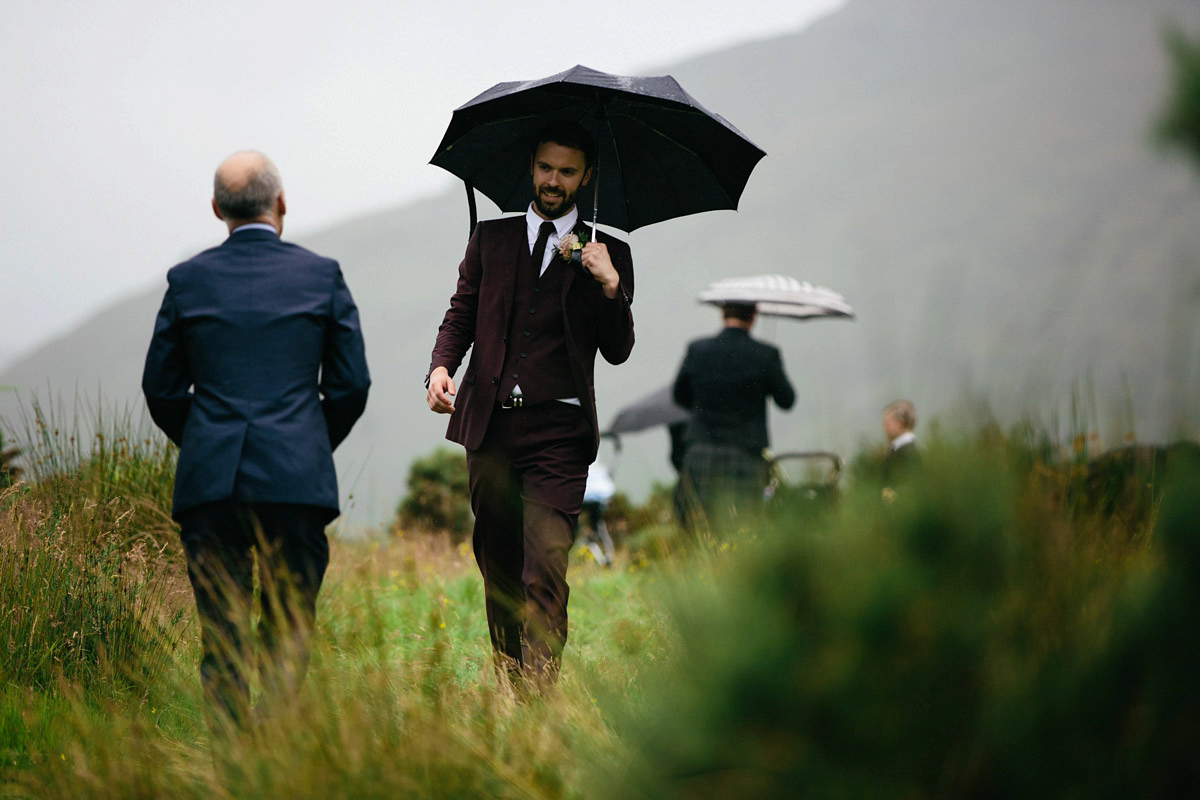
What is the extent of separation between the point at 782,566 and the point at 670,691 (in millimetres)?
307

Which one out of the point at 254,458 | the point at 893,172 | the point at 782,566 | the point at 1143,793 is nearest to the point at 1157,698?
the point at 1143,793

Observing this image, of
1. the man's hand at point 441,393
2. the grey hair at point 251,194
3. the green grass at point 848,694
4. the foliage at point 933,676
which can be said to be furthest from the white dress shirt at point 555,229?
the foliage at point 933,676

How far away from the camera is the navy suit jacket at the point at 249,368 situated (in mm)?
3029

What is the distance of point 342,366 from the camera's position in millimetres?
3191

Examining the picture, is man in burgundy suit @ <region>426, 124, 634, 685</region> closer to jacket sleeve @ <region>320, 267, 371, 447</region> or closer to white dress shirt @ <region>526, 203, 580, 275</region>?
white dress shirt @ <region>526, 203, 580, 275</region>

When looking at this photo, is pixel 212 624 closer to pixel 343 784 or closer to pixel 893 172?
pixel 343 784

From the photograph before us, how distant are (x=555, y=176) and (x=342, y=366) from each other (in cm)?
111

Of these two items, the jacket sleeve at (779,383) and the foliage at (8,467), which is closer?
the foliage at (8,467)

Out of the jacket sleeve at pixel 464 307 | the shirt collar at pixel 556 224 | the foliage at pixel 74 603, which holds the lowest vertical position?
the foliage at pixel 74 603

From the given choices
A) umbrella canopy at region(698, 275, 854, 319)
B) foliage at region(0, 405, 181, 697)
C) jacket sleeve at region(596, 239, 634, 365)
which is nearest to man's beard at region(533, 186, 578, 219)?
jacket sleeve at region(596, 239, 634, 365)

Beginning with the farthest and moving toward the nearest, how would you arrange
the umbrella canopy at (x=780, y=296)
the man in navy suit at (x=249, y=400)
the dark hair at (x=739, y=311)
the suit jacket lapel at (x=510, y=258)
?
the umbrella canopy at (x=780, y=296), the dark hair at (x=739, y=311), the suit jacket lapel at (x=510, y=258), the man in navy suit at (x=249, y=400)

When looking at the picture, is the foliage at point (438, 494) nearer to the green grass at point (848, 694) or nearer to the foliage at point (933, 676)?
the green grass at point (848, 694)

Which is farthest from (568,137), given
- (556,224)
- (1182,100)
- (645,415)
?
(645,415)

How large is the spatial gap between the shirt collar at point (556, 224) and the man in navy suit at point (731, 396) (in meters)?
2.61
